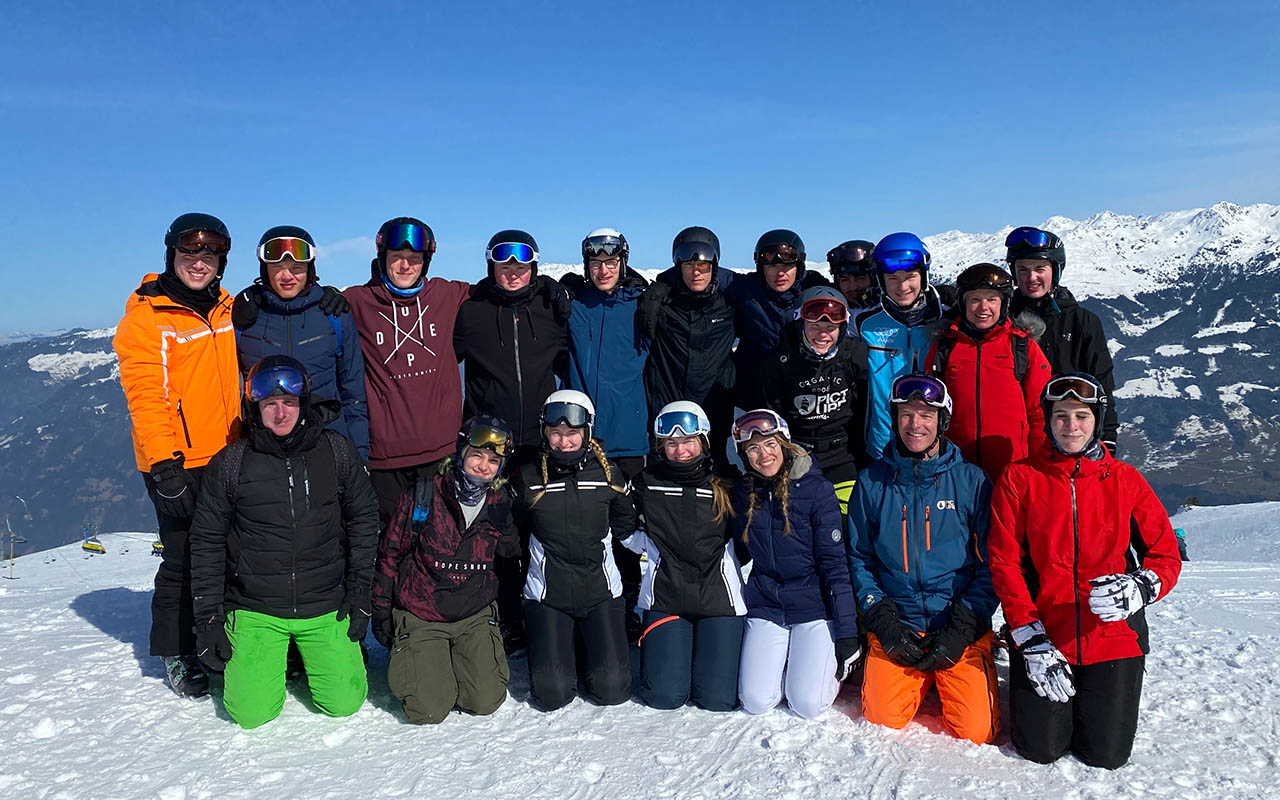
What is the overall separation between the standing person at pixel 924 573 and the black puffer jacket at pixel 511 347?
8.92ft

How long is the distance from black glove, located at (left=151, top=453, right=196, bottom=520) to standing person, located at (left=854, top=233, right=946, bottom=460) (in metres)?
4.79

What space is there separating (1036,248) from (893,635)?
3.29m

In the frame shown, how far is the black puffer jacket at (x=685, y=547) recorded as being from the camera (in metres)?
5.53

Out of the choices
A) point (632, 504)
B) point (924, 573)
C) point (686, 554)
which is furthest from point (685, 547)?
point (924, 573)

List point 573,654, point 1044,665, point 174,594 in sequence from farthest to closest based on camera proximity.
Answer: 1. point 174,594
2. point 573,654
3. point 1044,665

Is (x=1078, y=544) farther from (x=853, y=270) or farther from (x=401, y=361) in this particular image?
(x=401, y=361)

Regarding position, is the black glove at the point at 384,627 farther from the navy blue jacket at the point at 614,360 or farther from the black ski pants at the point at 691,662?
the navy blue jacket at the point at 614,360

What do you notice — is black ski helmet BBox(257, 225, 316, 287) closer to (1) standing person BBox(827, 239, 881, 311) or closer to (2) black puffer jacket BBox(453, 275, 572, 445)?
(2) black puffer jacket BBox(453, 275, 572, 445)

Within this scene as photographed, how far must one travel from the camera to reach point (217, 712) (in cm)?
527

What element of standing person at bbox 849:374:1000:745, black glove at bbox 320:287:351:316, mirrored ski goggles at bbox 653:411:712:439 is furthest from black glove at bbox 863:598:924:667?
black glove at bbox 320:287:351:316

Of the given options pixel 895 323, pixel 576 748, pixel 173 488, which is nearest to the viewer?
pixel 576 748

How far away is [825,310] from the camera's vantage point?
231 inches

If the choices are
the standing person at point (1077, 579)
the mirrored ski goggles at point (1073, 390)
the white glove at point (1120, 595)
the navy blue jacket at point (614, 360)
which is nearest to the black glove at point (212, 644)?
the navy blue jacket at point (614, 360)

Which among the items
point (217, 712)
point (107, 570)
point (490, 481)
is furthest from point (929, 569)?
point (107, 570)
